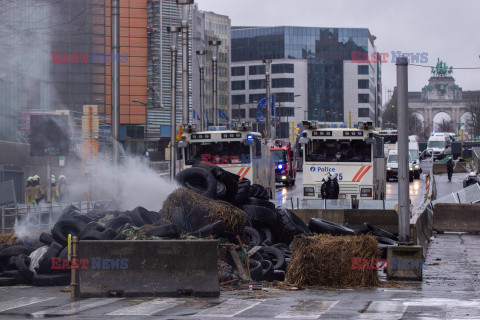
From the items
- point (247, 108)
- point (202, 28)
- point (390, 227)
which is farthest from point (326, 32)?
point (390, 227)

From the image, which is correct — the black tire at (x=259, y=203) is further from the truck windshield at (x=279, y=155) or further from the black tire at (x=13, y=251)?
the truck windshield at (x=279, y=155)

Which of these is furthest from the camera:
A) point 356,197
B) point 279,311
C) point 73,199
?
point 73,199

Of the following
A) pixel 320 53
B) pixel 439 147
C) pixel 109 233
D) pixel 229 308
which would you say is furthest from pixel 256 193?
pixel 320 53

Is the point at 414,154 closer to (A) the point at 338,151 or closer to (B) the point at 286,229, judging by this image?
(A) the point at 338,151

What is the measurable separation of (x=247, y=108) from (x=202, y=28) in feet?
120

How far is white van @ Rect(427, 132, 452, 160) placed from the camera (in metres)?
92.4

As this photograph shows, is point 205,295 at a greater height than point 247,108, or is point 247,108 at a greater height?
point 247,108

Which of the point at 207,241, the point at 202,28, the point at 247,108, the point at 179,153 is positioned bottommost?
the point at 207,241

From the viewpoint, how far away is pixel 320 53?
15925 centimetres

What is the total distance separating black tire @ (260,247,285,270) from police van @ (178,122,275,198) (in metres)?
11.5

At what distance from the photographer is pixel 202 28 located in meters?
124

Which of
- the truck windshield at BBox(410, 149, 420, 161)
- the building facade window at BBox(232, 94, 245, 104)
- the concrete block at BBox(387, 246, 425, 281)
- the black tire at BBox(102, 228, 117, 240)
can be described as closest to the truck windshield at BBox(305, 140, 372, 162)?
the concrete block at BBox(387, 246, 425, 281)

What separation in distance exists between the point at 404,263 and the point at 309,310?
4.57m

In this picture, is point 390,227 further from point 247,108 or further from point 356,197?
point 247,108
